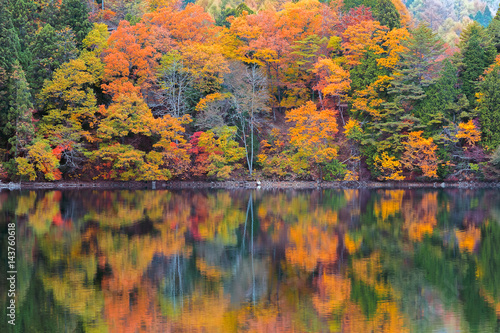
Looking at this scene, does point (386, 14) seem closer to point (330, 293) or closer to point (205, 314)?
point (330, 293)

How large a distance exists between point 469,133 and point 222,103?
1796 cm

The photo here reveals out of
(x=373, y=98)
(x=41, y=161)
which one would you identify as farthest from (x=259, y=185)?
(x=41, y=161)

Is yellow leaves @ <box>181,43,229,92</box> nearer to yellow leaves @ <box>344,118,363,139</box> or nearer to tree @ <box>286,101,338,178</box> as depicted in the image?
tree @ <box>286,101,338,178</box>

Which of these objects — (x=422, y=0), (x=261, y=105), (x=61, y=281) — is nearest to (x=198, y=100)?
(x=261, y=105)

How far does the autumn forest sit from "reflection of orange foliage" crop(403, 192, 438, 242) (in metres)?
9.91

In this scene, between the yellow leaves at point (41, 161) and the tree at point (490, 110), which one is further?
the tree at point (490, 110)

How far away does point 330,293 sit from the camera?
12.4 metres

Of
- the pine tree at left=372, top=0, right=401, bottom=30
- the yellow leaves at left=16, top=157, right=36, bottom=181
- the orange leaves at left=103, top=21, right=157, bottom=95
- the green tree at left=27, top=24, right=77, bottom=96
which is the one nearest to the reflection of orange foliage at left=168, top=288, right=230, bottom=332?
the yellow leaves at left=16, top=157, right=36, bottom=181

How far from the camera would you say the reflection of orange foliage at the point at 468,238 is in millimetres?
17484

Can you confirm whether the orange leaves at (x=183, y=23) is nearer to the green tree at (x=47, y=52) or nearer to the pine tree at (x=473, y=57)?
the green tree at (x=47, y=52)

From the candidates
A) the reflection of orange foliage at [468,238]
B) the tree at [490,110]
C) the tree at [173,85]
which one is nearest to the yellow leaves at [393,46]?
the tree at [490,110]

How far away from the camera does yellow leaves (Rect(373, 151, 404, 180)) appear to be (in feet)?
129

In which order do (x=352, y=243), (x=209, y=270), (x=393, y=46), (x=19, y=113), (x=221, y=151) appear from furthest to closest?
(x=393, y=46)
(x=221, y=151)
(x=19, y=113)
(x=352, y=243)
(x=209, y=270)

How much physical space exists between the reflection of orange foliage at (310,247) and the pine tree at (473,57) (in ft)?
83.2
